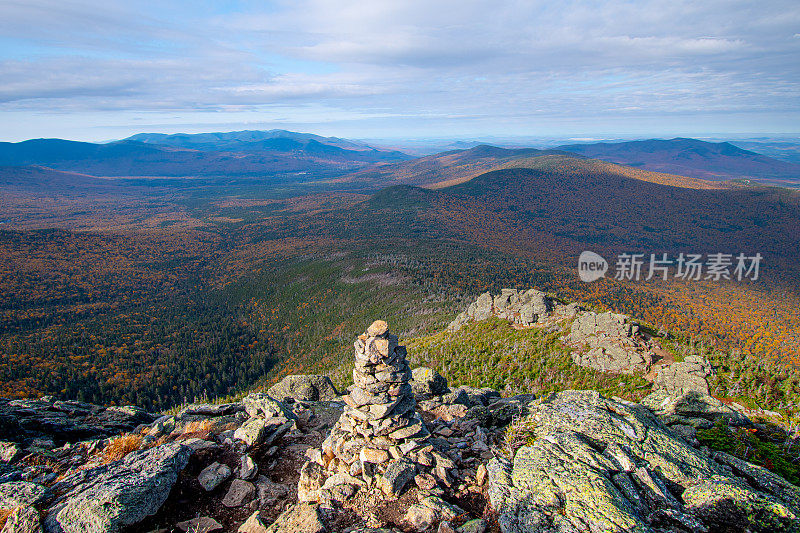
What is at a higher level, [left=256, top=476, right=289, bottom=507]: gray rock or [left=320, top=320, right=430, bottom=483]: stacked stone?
[left=320, top=320, right=430, bottom=483]: stacked stone

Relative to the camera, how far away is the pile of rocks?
13133 mm

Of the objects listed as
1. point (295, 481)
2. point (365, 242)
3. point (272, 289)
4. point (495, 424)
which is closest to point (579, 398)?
point (495, 424)

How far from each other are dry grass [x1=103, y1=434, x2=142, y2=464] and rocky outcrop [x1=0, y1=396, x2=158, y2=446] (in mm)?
4330

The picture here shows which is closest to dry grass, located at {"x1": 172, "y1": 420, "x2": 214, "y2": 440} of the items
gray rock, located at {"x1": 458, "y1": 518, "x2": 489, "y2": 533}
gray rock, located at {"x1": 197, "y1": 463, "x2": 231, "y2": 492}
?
gray rock, located at {"x1": 197, "y1": 463, "x2": 231, "y2": 492}

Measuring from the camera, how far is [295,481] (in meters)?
14.4

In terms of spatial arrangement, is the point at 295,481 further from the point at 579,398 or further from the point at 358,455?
the point at 579,398

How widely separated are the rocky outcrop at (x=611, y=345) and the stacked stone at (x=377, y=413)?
33.0 meters

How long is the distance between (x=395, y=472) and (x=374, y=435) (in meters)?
2.21

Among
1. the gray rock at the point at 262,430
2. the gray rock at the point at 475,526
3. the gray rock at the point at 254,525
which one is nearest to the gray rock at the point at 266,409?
the gray rock at the point at 262,430

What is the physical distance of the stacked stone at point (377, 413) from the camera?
14.2 metres

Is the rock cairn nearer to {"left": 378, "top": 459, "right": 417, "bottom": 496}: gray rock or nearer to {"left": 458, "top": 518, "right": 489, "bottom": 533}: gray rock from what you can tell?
{"left": 378, "top": 459, "right": 417, "bottom": 496}: gray rock

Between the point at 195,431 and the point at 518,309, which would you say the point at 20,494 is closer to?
the point at 195,431

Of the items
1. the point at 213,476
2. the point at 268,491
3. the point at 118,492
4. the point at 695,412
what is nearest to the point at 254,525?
the point at 268,491

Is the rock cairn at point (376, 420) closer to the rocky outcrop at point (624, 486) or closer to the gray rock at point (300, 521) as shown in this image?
the gray rock at point (300, 521)
